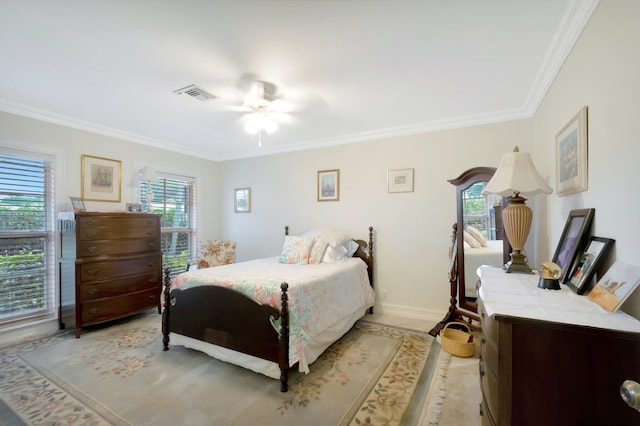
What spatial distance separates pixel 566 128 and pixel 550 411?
1.75 m

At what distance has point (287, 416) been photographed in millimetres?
1799

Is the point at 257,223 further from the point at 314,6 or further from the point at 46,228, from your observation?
the point at 314,6

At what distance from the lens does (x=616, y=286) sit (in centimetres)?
109

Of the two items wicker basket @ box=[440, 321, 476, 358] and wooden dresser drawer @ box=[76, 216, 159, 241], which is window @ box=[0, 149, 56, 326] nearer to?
wooden dresser drawer @ box=[76, 216, 159, 241]

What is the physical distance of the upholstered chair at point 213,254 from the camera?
417cm

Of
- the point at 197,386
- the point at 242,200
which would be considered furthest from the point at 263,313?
the point at 242,200

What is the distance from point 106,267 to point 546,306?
3901mm

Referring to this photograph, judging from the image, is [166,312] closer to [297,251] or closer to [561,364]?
[297,251]

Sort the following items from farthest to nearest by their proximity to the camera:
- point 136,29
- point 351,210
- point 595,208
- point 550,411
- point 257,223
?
point 257,223
point 351,210
point 136,29
point 595,208
point 550,411

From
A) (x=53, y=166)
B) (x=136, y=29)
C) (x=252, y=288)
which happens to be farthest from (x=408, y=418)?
(x=53, y=166)

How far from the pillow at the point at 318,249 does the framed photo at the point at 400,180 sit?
108cm

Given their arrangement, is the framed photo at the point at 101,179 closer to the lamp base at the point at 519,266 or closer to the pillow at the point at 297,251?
the pillow at the point at 297,251

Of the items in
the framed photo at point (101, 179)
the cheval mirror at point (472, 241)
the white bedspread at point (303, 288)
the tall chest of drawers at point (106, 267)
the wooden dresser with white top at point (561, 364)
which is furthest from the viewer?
the framed photo at point (101, 179)

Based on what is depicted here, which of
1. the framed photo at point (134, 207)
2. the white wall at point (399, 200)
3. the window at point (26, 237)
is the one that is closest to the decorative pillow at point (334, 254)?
the white wall at point (399, 200)
